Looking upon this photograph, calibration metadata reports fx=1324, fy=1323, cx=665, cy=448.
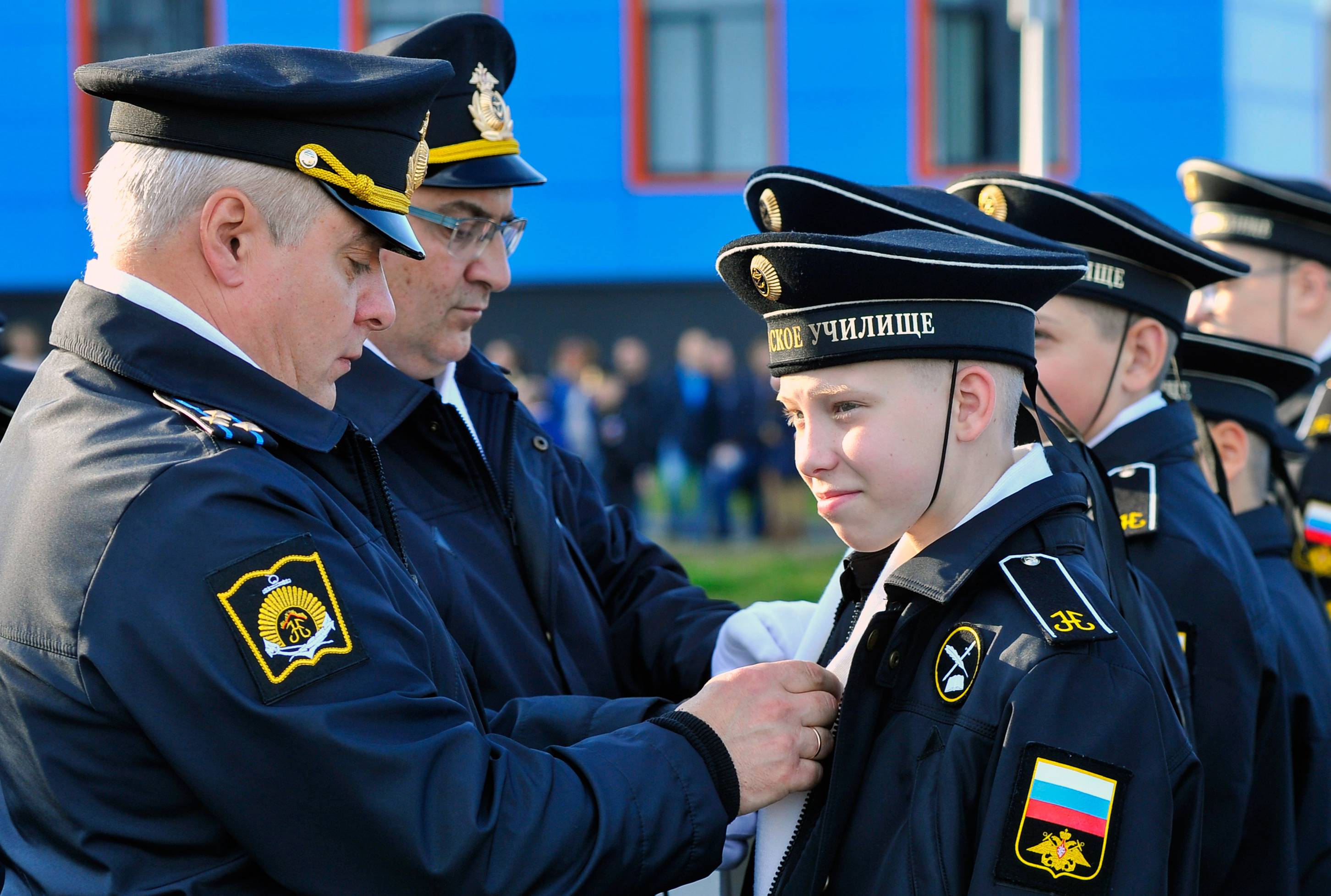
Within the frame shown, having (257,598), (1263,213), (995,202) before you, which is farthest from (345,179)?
(1263,213)

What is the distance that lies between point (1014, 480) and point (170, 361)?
130 centimetres

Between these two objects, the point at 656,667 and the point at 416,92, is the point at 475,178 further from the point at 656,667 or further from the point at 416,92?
the point at 656,667

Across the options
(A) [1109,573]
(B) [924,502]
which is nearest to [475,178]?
(B) [924,502]

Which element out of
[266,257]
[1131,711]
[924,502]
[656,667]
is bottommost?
[656,667]

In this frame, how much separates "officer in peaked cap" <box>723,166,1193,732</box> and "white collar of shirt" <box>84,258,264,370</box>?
0.97 meters

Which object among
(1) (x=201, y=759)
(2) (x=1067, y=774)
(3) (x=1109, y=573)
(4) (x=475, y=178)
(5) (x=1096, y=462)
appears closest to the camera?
(1) (x=201, y=759)

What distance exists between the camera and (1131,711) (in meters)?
1.86

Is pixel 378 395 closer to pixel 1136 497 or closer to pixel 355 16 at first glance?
pixel 1136 497

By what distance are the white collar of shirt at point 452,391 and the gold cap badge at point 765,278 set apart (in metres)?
0.81

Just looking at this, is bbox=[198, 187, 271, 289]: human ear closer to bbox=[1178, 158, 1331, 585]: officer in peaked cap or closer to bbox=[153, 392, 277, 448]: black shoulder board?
bbox=[153, 392, 277, 448]: black shoulder board

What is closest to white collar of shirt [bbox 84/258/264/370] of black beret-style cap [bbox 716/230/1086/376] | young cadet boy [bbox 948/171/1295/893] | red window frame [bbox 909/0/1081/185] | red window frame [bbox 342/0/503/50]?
black beret-style cap [bbox 716/230/1086/376]

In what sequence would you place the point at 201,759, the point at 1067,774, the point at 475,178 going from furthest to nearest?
the point at 475,178, the point at 1067,774, the point at 201,759

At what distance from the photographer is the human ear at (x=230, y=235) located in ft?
6.08

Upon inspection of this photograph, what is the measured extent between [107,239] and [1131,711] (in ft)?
5.27
